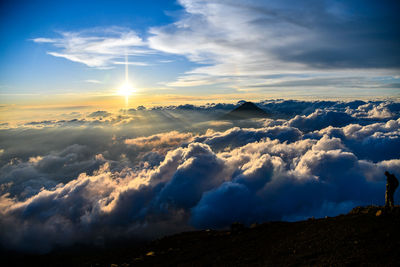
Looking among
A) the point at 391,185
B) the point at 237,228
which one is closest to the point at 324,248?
the point at 391,185

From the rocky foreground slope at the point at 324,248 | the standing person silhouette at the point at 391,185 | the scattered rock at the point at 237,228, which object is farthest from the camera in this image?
the scattered rock at the point at 237,228

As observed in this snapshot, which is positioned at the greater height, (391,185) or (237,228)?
(391,185)

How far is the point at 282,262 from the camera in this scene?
71.5 feet

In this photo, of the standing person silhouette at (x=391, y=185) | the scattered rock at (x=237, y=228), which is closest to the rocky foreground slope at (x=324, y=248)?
the standing person silhouette at (x=391, y=185)

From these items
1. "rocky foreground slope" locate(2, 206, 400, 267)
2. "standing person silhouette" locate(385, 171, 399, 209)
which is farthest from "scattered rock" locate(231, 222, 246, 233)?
"standing person silhouette" locate(385, 171, 399, 209)

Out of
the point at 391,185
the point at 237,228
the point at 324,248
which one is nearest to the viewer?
the point at 324,248

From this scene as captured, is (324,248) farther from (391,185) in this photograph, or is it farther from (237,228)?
(237,228)

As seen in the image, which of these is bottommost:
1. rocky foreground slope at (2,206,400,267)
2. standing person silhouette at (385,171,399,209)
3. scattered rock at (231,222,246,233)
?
scattered rock at (231,222,246,233)

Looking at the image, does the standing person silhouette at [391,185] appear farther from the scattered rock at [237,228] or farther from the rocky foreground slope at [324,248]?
the scattered rock at [237,228]

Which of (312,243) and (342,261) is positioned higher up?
(342,261)

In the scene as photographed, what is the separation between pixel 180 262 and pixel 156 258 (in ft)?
31.5

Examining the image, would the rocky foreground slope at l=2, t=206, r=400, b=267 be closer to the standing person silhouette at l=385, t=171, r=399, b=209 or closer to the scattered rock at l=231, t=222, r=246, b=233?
the standing person silhouette at l=385, t=171, r=399, b=209

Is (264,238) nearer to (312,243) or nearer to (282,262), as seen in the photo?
(312,243)

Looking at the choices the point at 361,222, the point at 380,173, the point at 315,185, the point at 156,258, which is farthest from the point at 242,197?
the point at 361,222
